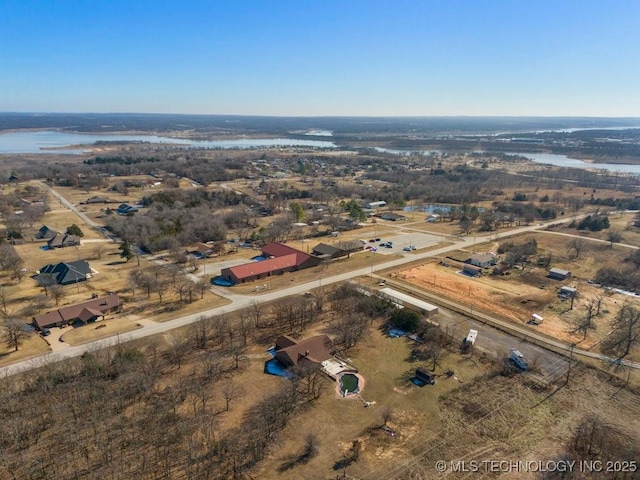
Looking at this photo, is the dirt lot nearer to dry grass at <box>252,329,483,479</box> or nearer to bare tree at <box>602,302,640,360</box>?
bare tree at <box>602,302,640,360</box>

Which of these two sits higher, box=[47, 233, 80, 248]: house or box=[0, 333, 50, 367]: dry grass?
box=[47, 233, 80, 248]: house

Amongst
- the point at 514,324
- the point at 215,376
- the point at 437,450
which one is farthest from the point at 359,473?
the point at 514,324

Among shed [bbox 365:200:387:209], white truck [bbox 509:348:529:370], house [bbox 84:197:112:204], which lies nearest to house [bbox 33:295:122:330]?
white truck [bbox 509:348:529:370]

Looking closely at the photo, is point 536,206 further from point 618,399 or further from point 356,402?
point 356,402

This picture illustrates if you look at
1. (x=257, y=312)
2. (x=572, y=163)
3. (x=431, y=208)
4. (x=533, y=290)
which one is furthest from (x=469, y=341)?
(x=572, y=163)

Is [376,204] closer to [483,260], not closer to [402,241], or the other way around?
[402,241]

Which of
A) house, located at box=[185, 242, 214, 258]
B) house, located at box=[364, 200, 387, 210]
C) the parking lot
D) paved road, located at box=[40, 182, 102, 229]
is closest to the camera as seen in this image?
house, located at box=[185, 242, 214, 258]

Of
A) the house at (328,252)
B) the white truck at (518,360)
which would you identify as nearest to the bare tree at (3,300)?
the house at (328,252)
